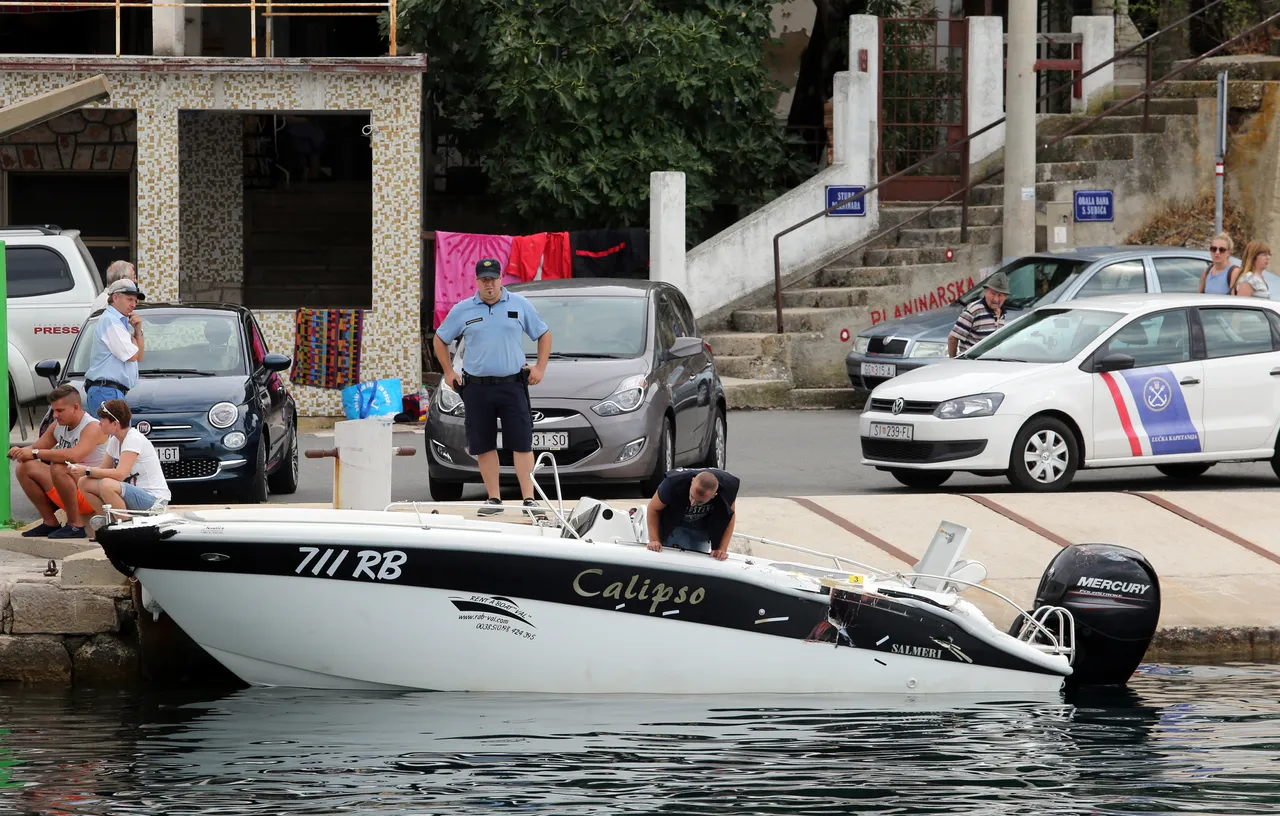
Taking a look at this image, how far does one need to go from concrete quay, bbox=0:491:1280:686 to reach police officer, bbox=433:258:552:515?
83 centimetres

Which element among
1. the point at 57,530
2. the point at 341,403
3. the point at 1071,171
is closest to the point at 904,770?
the point at 57,530

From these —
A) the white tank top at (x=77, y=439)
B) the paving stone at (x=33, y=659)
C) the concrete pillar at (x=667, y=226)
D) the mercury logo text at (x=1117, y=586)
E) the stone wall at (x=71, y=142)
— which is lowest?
the paving stone at (x=33, y=659)

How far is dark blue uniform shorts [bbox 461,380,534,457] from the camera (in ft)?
42.8

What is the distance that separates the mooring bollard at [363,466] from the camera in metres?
11.8

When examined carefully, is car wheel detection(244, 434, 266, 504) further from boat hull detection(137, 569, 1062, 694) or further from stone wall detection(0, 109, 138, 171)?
stone wall detection(0, 109, 138, 171)

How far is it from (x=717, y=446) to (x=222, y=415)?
4.21 m

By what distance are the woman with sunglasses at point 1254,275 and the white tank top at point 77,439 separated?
9920mm

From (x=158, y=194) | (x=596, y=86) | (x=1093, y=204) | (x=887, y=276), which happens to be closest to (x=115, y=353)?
(x=158, y=194)

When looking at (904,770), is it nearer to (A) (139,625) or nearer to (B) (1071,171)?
(A) (139,625)

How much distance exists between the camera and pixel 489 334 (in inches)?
513

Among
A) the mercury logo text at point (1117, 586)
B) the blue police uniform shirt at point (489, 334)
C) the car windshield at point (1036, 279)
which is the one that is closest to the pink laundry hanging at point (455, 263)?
the car windshield at point (1036, 279)

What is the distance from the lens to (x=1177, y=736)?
32.4ft

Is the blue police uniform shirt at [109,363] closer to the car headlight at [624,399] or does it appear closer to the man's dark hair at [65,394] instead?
the man's dark hair at [65,394]

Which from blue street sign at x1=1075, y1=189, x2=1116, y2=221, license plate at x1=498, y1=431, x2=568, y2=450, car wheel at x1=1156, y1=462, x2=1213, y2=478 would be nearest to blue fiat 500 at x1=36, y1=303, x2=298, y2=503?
license plate at x1=498, y1=431, x2=568, y2=450
